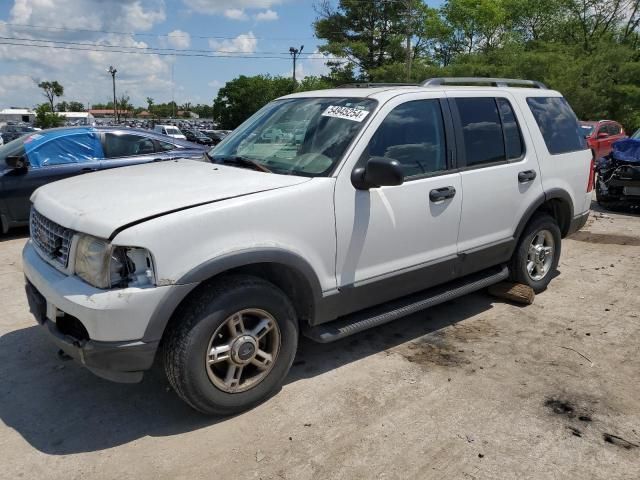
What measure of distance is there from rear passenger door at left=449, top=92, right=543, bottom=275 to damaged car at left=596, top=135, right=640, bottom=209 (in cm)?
587

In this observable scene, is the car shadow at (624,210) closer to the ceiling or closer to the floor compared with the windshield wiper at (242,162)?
closer to the floor

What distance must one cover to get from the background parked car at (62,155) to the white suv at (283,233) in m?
3.63

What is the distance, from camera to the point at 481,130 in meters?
4.39

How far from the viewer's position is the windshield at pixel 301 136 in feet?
11.6

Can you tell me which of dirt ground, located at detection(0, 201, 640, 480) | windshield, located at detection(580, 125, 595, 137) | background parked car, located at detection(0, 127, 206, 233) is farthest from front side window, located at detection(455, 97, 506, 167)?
windshield, located at detection(580, 125, 595, 137)

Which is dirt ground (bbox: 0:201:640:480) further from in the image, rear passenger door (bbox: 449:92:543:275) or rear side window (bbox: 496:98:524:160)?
rear side window (bbox: 496:98:524:160)

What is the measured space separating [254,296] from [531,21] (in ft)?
169

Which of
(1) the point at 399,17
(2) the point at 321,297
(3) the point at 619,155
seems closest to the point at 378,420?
(2) the point at 321,297

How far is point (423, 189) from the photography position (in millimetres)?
3828

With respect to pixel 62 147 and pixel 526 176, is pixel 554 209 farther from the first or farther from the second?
pixel 62 147

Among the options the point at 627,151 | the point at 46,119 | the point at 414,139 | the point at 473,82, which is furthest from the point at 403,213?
the point at 46,119

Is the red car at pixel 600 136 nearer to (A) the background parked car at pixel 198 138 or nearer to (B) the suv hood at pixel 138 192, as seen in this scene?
(B) the suv hood at pixel 138 192

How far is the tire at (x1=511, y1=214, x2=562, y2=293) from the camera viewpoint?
4.96m

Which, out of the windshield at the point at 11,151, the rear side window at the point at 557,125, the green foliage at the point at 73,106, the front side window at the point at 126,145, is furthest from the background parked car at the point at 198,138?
the green foliage at the point at 73,106
